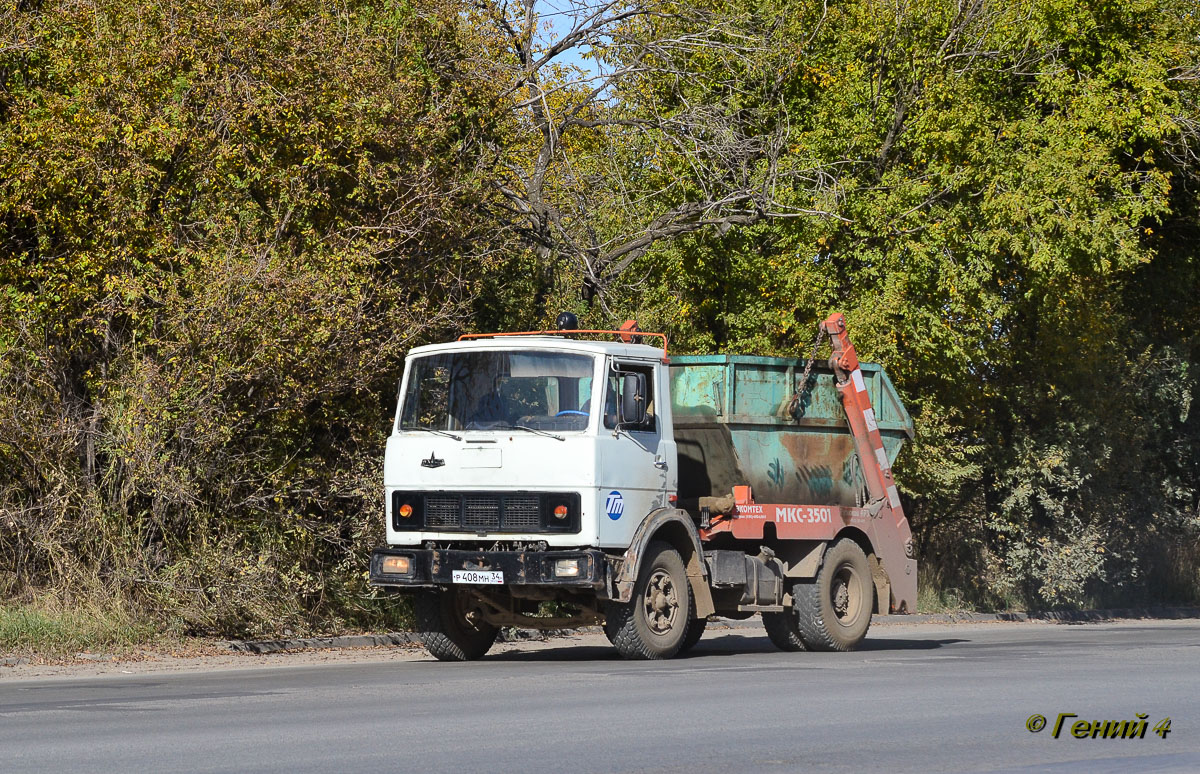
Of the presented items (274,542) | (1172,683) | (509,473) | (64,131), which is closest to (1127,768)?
(1172,683)

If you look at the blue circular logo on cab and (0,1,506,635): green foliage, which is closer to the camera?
the blue circular logo on cab

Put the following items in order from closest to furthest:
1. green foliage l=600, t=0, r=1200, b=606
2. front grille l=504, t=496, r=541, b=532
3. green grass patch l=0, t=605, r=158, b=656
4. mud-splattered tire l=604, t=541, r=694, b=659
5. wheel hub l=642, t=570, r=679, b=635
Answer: front grille l=504, t=496, r=541, b=532
mud-splattered tire l=604, t=541, r=694, b=659
wheel hub l=642, t=570, r=679, b=635
green grass patch l=0, t=605, r=158, b=656
green foliage l=600, t=0, r=1200, b=606

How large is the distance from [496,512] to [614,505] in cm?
107

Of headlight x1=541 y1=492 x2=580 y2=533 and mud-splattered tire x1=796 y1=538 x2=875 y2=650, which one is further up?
headlight x1=541 y1=492 x2=580 y2=533

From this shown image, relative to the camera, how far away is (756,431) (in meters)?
15.9

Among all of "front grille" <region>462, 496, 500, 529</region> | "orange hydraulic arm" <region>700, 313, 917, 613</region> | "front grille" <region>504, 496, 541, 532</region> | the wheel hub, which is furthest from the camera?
"orange hydraulic arm" <region>700, 313, 917, 613</region>

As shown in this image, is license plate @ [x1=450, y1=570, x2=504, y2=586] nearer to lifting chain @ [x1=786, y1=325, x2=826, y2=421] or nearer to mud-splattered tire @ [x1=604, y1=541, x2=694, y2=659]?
mud-splattered tire @ [x1=604, y1=541, x2=694, y2=659]

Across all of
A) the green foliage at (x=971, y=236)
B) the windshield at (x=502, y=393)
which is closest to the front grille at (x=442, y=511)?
the windshield at (x=502, y=393)

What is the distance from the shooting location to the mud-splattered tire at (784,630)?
16.5m

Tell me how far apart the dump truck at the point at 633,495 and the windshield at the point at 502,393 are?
15 mm

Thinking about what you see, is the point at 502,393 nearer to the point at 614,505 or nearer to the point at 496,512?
the point at 496,512

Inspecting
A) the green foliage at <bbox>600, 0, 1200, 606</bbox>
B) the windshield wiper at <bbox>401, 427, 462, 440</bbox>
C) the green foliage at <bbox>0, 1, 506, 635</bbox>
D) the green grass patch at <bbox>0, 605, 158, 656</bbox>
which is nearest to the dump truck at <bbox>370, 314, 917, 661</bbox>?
the windshield wiper at <bbox>401, 427, 462, 440</bbox>

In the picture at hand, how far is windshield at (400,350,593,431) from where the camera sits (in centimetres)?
1414

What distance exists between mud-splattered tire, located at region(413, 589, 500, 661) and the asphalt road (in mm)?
372
